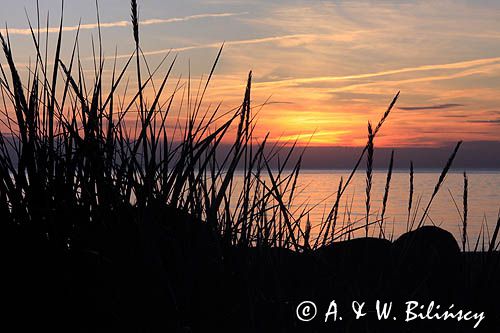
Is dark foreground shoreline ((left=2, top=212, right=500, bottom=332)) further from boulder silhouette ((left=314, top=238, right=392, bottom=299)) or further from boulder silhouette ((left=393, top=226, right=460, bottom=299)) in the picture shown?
boulder silhouette ((left=393, top=226, right=460, bottom=299))

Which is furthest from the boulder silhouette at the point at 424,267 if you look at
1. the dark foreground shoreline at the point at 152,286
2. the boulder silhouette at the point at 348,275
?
the dark foreground shoreline at the point at 152,286

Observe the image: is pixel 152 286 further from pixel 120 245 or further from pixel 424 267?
pixel 424 267

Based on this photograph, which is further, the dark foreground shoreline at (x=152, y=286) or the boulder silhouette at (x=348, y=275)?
the boulder silhouette at (x=348, y=275)

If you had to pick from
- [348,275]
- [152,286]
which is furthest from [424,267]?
[152,286]

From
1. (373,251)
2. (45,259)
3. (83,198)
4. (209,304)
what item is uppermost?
(83,198)

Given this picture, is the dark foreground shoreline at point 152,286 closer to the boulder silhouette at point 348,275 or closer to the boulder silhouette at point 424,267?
the boulder silhouette at point 348,275

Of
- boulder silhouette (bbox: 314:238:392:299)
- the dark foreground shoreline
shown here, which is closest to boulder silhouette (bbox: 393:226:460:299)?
boulder silhouette (bbox: 314:238:392:299)

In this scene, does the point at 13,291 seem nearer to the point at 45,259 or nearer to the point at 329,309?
the point at 45,259

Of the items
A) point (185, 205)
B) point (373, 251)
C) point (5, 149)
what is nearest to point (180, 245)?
point (185, 205)

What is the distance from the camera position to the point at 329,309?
90.1 inches

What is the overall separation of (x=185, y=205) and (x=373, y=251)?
1.42m

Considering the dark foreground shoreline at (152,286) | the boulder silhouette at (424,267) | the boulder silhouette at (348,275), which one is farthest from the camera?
the boulder silhouette at (424,267)

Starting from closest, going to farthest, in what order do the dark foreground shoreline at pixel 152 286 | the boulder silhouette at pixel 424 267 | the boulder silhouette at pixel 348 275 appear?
1. the dark foreground shoreline at pixel 152 286
2. the boulder silhouette at pixel 348 275
3. the boulder silhouette at pixel 424 267

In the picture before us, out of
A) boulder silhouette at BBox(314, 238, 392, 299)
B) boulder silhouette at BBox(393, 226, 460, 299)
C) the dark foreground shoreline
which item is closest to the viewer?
the dark foreground shoreline
